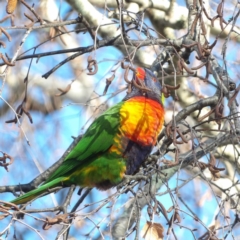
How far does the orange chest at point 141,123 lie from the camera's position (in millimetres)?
3342

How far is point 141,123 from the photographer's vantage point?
337 centimetres

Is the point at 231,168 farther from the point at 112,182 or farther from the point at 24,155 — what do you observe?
the point at 24,155

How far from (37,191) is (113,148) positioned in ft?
1.70

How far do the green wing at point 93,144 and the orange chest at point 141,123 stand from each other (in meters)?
0.05

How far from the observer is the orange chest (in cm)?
334

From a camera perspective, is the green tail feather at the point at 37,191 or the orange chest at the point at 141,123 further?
the orange chest at the point at 141,123

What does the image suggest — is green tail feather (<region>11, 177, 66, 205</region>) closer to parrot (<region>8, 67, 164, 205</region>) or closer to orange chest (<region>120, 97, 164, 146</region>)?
parrot (<region>8, 67, 164, 205</region>)

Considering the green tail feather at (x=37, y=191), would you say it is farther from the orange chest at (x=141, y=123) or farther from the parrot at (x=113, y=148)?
the orange chest at (x=141, y=123)

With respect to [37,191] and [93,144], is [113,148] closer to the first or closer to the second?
[93,144]

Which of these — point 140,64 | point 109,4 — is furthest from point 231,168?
point 109,4

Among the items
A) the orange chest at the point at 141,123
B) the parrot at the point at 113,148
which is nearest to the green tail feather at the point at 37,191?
the parrot at the point at 113,148

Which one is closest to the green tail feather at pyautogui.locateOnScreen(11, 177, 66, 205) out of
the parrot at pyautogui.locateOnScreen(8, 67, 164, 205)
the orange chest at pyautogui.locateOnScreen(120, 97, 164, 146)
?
the parrot at pyautogui.locateOnScreen(8, 67, 164, 205)

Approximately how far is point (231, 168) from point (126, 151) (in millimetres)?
1868

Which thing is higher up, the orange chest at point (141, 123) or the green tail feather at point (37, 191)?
the orange chest at point (141, 123)
